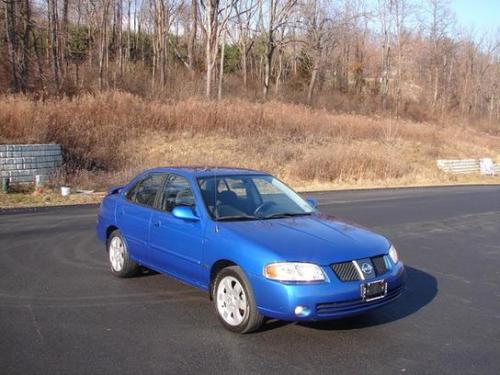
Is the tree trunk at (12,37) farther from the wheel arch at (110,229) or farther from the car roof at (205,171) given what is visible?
the car roof at (205,171)

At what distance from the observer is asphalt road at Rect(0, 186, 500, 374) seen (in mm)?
A: 4746

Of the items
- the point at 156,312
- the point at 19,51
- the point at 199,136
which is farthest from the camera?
the point at 19,51

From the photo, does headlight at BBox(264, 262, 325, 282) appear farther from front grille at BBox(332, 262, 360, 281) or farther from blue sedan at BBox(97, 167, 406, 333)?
front grille at BBox(332, 262, 360, 281)

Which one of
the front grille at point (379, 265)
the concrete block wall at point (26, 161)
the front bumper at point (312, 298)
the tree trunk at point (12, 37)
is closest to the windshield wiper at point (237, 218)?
the front bumper at point (312, 298)

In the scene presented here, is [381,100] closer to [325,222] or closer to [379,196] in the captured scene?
[379,196]

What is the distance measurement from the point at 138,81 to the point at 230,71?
15846 millimetres

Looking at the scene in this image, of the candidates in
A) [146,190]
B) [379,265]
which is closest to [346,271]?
[379,265]

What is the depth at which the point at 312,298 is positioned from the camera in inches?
197

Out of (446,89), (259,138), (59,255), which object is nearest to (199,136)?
(259,138)

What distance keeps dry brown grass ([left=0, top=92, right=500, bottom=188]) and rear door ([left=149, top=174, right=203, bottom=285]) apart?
13156mm

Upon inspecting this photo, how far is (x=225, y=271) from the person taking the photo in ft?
18.3

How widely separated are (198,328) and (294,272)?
3.88ft

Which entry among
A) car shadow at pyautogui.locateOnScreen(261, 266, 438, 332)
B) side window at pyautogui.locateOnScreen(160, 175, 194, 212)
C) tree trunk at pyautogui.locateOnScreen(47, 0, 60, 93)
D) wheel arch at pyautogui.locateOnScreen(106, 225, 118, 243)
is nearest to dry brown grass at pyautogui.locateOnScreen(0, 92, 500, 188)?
tree trunk at pyautogui.locateOnScreen(47, 0, 60, 93)

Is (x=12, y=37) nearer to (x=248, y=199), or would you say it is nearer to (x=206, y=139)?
(x=206, y=139)
